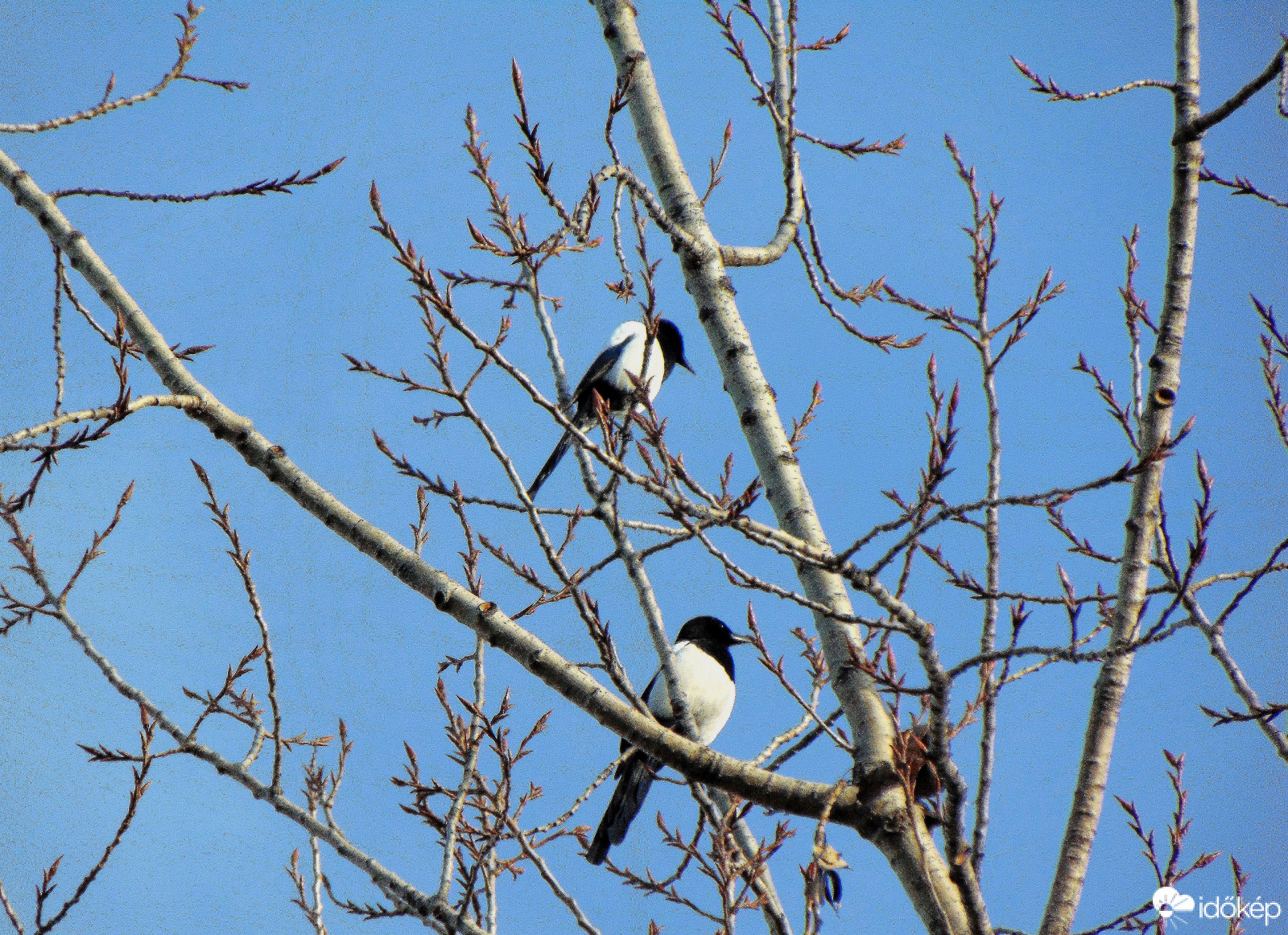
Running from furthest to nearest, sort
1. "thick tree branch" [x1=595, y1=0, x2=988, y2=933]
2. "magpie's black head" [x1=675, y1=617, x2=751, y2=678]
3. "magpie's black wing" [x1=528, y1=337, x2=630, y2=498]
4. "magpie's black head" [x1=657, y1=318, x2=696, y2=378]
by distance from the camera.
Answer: "magpie's black head" [x1=657, y1=318, x2=696, y2=378] < "magpie's black head" [x1=675, y1=617, x2=751, y2=678] < "magpie's black wing" [x1=528, y1=337, x2=630, y2=498] < "thick tree branch" [x1=595, y1=0, x2=988, y2=933]

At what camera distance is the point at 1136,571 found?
2.16 m

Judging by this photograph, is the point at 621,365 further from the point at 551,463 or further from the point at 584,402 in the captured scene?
the point at 551,463

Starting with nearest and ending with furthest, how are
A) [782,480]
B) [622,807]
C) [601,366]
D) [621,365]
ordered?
[782,480], [622,807], [621,365], [601,366]

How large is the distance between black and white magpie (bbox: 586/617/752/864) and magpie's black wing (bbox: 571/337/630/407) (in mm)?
1520

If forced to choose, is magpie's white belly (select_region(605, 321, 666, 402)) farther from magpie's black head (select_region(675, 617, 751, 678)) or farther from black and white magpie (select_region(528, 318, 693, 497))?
magpie's black head (select_region(675, 617, 751, 678))

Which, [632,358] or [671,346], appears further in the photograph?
[671,346]

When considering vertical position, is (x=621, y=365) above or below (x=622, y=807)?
above

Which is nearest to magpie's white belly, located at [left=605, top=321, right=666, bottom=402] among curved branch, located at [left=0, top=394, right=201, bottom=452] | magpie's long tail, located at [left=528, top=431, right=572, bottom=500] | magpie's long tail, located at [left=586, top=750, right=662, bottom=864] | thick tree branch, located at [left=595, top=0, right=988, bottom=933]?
magpie's long tail, located at [left=528, top=431, right=572, bottom=500]

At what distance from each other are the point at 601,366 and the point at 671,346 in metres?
0.77

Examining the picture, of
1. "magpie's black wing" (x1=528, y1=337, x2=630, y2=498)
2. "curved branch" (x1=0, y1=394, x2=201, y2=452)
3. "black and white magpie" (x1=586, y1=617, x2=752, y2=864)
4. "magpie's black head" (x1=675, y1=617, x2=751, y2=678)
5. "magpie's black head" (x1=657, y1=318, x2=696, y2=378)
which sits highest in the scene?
"magpie's black head" (x1=657, y1=318, x2=696, y2=378)

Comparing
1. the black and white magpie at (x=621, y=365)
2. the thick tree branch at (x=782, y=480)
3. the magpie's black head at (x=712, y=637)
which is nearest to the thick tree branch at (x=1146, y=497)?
the thick tree branch at (x=782, y=480)

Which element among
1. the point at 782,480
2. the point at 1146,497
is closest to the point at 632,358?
the point at 782,480

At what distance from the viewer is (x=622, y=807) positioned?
3.21 meters

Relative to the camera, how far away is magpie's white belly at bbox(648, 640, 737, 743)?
418 cm
